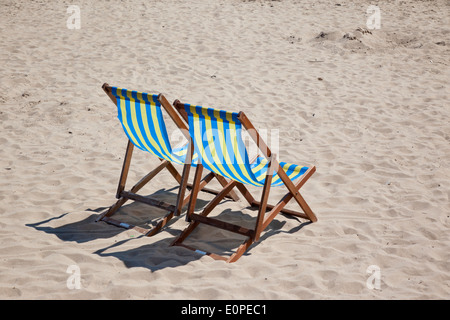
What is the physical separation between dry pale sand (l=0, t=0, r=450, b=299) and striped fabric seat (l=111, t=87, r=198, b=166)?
650 millimetres

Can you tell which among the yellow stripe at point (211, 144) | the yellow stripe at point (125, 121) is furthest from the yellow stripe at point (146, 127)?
the yellow stripe at point (211, 144)

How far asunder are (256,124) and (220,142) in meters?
2.72

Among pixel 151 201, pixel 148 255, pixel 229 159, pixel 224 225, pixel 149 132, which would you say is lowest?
pixel 148 255

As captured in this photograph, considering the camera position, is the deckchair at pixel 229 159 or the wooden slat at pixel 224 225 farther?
the wooden slat at pixel 224 225

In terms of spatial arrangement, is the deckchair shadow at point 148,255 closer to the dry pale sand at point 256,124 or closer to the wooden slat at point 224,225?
the dry pale sand at point 256,124

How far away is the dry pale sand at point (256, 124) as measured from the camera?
326 cm

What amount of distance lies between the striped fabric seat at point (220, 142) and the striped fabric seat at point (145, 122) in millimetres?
336

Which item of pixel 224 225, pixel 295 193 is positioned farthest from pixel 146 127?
pixel 295 193

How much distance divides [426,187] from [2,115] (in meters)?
5.06

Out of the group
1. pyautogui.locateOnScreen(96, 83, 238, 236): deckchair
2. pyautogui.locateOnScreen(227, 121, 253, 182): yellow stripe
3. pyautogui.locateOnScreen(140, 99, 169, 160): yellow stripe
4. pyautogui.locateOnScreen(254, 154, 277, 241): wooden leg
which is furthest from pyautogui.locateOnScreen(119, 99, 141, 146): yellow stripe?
pyautogui.locateOnScreen(254, 154, 277, 241): wooden leg

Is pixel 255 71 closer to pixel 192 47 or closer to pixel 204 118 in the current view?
pixel 192 47

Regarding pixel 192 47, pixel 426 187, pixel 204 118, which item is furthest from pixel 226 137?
pixel 192 47

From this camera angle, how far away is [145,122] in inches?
151

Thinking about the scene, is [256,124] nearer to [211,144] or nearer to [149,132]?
[149,132]
